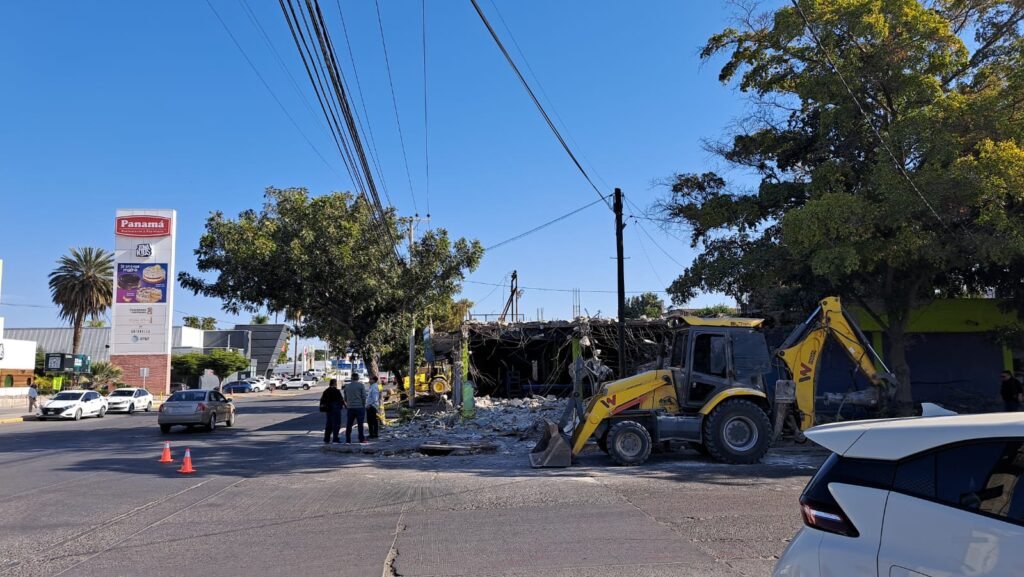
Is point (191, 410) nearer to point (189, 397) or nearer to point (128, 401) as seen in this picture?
point (189, 397)

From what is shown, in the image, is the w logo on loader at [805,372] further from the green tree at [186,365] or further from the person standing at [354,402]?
the green tree at [186,365]

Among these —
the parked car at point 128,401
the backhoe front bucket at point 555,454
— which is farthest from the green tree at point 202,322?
the backhoe front bucket at point 555,454

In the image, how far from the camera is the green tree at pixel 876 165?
14742 mm

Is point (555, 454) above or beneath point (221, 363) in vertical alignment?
beneath

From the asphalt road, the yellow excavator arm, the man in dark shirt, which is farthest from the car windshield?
the man in dark shirt

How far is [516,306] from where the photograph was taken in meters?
54.3

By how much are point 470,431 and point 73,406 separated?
2291 centimetres

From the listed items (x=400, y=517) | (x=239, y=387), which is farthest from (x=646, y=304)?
(x=400, y=517)

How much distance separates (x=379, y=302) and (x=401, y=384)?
12.9 m

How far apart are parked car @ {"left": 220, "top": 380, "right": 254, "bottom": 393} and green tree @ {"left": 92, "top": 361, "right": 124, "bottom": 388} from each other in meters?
16.9

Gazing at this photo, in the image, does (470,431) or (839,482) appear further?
(470,431)

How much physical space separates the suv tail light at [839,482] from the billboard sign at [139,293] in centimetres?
5864

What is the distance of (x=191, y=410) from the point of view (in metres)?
23.0

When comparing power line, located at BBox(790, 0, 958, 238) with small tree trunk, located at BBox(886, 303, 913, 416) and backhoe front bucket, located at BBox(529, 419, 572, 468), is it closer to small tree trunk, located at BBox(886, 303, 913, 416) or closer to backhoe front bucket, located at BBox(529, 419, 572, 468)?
small tree trunk, located at BBox(886, 303, 913, 416)
